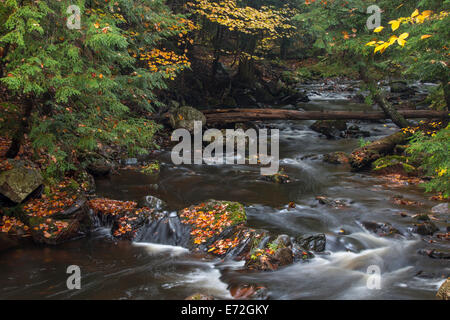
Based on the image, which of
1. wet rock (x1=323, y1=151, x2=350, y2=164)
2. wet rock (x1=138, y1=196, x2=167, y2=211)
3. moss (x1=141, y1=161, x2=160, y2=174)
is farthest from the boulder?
wet rock (x1=138, y1=196, x2=167, y2=211)

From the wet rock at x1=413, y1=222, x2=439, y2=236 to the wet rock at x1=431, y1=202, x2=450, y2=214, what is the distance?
93cm

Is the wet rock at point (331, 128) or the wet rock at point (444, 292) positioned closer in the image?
the wet rock at point (444, 292)

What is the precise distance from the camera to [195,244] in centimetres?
663

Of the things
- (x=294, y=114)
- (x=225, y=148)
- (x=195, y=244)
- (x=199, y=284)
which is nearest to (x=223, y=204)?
(x=195, y=244)

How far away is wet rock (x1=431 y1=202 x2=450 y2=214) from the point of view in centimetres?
743

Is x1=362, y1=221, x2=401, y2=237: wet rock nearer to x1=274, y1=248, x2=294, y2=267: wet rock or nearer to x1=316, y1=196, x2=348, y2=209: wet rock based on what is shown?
x1=316, y1=196, x2=348, y2=209: wet rock

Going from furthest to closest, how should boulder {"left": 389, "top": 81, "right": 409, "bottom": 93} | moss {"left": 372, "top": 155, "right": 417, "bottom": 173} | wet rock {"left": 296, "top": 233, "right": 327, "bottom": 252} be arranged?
boulder {"left": 389, "top": 81, "right": 409, "bottom": 93}
moss {"left": 372, "top": 155, "right": 417, "bottom": 173}
wet rock {"left": 296, "top": 233, "right": 327, "bottom": 252}

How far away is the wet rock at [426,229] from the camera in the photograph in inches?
260

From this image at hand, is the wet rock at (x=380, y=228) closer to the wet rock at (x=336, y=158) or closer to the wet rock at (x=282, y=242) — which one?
the wet rock at (x=282, y=242)

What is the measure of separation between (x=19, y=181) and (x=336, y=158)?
998 cm

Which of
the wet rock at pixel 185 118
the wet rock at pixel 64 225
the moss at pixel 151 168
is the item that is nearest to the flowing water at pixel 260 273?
the wet rock at pixel 64 225

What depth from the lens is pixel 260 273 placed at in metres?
5.44

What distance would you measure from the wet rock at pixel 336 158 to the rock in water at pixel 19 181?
31.0 ft
